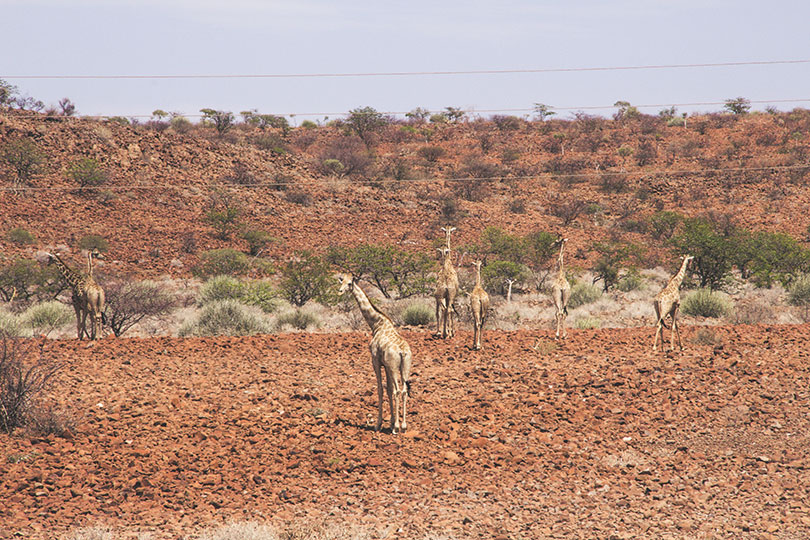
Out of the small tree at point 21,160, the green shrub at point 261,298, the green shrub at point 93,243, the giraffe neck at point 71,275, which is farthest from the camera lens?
the small tree at point 21,160

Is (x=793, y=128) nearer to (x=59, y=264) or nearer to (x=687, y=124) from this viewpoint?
(x=687, y=124)

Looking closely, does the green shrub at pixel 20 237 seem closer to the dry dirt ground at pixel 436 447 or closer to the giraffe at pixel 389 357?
the dry dirt ground at pixel 436 447

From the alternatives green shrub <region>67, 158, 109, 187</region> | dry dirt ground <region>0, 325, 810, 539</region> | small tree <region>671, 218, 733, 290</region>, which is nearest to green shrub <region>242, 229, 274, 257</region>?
green shrub <region>67, 158, 109, 187</region>

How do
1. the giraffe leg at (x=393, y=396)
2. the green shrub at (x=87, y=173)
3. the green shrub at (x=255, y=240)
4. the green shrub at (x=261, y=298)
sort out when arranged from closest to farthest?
the giraffe leg at (x=393, y=396)
the green shrub at (x=261, y=298)
the green shrub at (x=255, y=240)
the green shrub at (x=87, y=173)

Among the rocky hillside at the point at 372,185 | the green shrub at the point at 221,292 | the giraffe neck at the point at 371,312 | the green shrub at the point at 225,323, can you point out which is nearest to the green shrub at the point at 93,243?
the rocky hillside at the point at 372,185

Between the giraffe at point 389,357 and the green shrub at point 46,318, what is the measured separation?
41.6 feet

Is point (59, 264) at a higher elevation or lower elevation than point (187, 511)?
higher

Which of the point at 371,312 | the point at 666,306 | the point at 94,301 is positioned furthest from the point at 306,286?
the point at 371,312

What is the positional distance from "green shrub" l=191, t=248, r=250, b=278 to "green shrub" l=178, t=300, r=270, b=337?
41.6 feet

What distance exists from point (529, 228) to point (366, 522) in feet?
120

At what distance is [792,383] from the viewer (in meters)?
11.9

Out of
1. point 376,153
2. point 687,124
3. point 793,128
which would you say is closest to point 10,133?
point 376,153

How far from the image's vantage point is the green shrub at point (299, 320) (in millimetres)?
20203

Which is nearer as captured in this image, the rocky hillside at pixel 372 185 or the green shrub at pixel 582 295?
the green shrub at pixel 582 295
